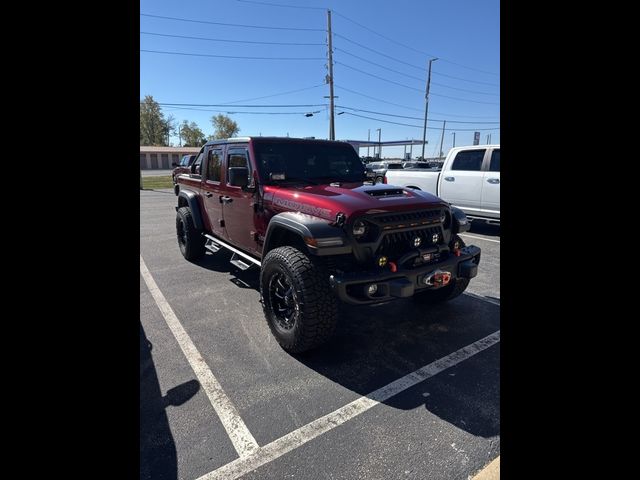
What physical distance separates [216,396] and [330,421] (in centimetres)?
88

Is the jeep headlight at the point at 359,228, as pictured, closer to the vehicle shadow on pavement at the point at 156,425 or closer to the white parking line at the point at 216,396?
the white parking line at the point at 216,396

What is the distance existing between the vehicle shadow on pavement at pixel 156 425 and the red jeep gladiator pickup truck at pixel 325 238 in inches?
37.4

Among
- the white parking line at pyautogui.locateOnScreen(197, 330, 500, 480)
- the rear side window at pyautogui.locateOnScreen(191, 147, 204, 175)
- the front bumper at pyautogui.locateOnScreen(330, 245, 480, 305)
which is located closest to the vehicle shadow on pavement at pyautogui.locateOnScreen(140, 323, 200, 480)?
the white parking line at pyautogui.locateOnScreen(197, 330, 500, 480)

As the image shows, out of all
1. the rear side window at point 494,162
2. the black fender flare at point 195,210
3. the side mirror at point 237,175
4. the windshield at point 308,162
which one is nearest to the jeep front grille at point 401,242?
the windshield at point 308,162

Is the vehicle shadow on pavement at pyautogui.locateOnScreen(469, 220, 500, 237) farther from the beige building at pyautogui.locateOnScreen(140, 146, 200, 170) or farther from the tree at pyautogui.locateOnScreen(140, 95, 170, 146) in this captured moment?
the tree at pyautogui.locateOnScreen(140, 95, 170, 146)

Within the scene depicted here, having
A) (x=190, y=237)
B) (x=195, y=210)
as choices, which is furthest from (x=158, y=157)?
(x=195, y=210)

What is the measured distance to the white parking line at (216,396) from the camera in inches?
91.4

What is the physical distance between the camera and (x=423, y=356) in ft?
10.8

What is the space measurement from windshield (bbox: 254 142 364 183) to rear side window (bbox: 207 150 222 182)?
3.45 ft

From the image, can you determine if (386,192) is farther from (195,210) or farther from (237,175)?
(195,210)

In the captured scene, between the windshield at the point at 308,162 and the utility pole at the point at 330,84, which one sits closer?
the windshield at the point at 308,162

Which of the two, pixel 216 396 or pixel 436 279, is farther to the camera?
pixel 436 279
